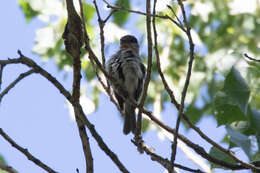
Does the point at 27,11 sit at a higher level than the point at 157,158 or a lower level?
higher

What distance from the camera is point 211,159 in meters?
2.96

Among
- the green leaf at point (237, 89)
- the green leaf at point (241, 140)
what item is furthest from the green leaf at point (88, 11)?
the green leaf at point (241, 140)

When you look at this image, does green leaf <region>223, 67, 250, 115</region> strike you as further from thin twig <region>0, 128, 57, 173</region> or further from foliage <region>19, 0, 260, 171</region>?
thin twig <region>0, 128, 57, 173</region>

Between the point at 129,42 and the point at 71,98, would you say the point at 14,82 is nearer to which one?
the point at 71,98

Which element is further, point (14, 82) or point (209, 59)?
point (209, 59)

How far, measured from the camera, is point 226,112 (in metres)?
3.02

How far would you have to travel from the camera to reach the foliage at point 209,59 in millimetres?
2889

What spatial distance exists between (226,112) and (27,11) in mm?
3861

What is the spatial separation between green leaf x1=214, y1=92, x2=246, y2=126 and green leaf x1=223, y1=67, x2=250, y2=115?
17 centimetres

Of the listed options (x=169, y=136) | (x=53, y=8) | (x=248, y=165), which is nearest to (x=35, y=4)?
(x=53, y=8)

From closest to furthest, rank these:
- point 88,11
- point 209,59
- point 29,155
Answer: point 29,155 < point 88,11 < point 209,59

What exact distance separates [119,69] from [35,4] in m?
1.52

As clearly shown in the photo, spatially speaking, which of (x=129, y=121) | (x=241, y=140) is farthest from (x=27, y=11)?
(x=241, y=140)

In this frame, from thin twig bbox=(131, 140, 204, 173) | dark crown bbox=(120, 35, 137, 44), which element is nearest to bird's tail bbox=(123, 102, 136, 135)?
dark crown bbox=(120, 35, 137, 44)
